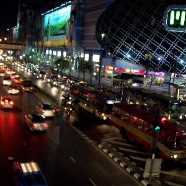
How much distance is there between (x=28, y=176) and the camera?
46.9ft

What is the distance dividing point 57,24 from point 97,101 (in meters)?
106

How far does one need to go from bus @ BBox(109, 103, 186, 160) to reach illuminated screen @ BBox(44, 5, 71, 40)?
97.2 metres

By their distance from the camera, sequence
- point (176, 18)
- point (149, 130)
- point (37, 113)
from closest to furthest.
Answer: point (176, 18), point (149, 130), point (37, 113)

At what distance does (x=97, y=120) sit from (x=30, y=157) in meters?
15.9

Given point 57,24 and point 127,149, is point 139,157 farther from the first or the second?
point 57,24

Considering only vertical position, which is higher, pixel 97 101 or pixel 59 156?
pixel 97 101

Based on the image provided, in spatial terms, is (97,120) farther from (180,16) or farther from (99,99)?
(180,16)

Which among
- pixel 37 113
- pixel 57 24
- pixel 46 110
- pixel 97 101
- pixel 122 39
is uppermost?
pixel 57 24

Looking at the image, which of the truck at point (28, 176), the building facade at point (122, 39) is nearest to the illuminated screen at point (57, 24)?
the building facade at point (122, 39)

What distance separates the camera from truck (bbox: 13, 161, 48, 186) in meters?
14.0

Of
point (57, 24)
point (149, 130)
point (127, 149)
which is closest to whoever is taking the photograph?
point (149, 130)

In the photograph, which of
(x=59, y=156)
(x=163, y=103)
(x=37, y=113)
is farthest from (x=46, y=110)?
(x=163, y=103)

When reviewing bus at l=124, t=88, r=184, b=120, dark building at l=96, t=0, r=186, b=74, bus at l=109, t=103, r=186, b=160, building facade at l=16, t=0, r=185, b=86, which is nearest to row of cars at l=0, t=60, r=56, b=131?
bus at l=109, t=103, r=186, b=160

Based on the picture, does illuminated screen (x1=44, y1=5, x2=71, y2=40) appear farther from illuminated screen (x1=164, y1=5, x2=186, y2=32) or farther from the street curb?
illuminated screen (x1=164, y1=5, x2=186, y2=32)
